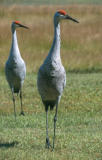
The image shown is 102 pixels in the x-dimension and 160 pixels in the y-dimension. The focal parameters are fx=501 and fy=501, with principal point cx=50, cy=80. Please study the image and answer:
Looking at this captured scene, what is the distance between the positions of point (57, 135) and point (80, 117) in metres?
2.38

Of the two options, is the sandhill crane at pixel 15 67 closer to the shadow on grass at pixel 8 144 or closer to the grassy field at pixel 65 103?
the grassy field at pixel 65 103

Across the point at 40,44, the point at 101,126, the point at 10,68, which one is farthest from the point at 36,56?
the point at 101,126

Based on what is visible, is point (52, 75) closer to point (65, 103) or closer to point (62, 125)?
point (62, 125)

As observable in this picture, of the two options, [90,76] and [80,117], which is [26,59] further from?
[80,117]

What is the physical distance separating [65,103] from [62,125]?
2868 millimetres

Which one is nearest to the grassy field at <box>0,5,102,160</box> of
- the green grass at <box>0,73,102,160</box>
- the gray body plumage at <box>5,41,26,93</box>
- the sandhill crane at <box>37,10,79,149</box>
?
the green grass at <box>0,73,102,160</box>

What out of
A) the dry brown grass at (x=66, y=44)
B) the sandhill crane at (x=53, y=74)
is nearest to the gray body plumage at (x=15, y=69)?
the sandhill crane at (x=53, y=74)

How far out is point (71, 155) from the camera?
22.5ft

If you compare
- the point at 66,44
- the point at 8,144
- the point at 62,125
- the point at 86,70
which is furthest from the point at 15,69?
the point at 66,44

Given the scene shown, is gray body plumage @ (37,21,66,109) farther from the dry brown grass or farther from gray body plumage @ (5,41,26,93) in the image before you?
the dry brown grass

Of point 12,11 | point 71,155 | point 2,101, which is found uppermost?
point 71,155

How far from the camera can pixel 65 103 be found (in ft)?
40.1

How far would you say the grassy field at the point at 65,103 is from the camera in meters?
7.16

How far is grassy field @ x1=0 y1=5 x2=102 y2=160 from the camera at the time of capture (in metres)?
7.16
